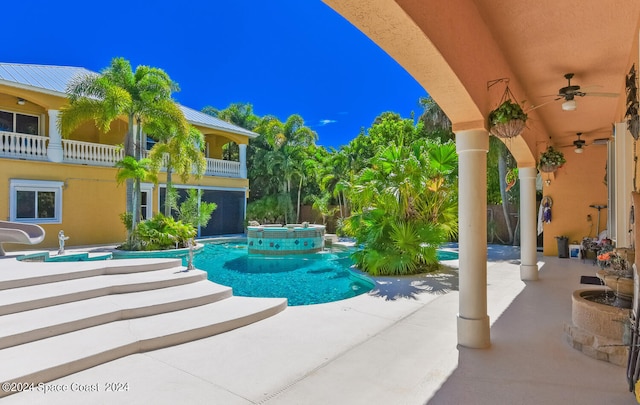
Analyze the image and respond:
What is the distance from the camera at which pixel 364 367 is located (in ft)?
12.5

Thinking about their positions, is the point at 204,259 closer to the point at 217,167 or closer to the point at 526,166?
the point at 217,167

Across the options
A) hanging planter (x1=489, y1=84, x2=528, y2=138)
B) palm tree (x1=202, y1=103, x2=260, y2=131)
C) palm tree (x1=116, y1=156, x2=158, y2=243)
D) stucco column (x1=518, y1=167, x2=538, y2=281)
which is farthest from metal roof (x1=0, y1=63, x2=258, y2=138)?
hanging planter (x1=489, y1=84, x2=528, y2=138)

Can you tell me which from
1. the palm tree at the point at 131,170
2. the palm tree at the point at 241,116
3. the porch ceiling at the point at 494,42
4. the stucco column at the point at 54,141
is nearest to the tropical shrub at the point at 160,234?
the palm tree at the point at 131,170

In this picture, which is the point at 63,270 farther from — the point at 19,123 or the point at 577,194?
the point at 577,194

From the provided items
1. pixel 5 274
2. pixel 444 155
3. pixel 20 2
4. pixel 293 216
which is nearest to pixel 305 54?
pixel 293 216

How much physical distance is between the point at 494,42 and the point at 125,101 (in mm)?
12577

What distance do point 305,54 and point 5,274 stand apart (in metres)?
37.0

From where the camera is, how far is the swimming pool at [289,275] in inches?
326

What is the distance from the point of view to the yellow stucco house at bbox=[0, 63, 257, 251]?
13.6 metres

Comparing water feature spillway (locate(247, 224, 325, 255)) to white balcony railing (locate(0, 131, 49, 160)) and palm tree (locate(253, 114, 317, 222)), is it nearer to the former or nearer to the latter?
white balcony railing (locate(0, 131, 49, 160))

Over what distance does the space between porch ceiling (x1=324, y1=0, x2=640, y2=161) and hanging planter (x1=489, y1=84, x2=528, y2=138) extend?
164 mm

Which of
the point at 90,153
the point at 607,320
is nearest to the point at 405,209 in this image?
the point at 607,320

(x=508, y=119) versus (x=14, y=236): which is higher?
(x=508, y=119)

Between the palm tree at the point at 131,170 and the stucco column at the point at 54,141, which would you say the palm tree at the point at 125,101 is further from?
the stucco column at the point at 54,141
